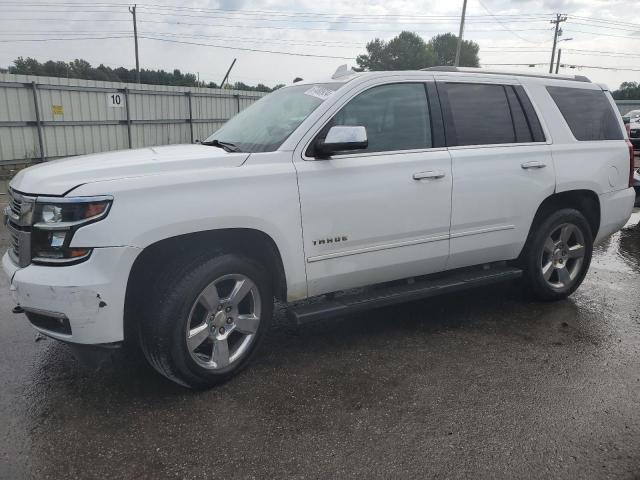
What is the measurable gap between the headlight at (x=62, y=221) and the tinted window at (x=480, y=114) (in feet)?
8.64

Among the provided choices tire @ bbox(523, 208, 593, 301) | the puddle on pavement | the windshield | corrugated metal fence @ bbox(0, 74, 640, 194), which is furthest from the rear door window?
corrugated metal fence @ bbox(0, 74, 640, 194)

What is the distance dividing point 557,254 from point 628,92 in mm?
82055

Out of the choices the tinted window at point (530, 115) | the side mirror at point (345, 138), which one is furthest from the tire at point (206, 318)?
the tinted window at point (530, 115)

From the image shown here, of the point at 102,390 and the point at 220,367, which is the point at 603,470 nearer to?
the point at 220,367

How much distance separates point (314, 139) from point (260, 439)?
183 centimetres

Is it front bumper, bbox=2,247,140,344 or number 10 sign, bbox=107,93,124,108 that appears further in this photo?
number 10 sign, bbox=107,93,124,108

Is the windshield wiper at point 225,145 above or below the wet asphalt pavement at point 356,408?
above

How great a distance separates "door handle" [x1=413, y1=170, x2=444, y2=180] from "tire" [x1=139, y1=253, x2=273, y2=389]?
1272mm

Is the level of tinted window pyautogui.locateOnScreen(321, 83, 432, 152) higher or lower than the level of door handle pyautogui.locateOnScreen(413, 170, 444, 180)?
higher

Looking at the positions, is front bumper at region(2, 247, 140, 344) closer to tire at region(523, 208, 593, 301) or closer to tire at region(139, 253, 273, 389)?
tire at region(139, 253, 273, 389)

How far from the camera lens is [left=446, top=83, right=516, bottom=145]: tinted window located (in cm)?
407

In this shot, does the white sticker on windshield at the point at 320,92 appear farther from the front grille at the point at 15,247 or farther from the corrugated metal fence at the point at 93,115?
the corrugated metal fence at the point at 93,115

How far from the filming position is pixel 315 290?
351cm

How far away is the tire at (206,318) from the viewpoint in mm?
2967
